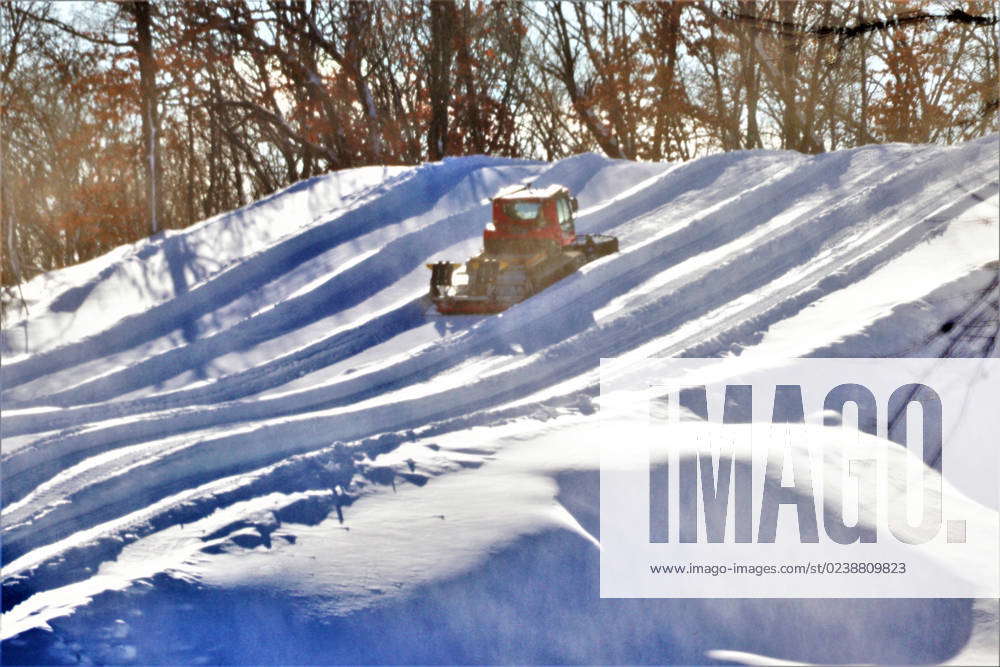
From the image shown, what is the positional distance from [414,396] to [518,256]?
9.01 feet

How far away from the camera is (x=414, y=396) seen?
7.34m

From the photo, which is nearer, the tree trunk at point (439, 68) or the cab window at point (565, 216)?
the cab window at point (565, 216)

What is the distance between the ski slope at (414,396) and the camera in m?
4.30

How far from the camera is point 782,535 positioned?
4.71 m

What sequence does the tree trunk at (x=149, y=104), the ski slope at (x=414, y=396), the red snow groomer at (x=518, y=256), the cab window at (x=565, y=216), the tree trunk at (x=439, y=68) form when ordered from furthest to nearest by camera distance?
the tree trunk at (x=439, y=68) → the tree trunk at (x=149, y=104) → the cab window at (x=565, y=216) → the red snow groomer at (x=518, y=256) → the ski slope at (x=414, y=396)

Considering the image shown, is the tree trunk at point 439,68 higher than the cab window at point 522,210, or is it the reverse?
the tree trunk at point 439,68

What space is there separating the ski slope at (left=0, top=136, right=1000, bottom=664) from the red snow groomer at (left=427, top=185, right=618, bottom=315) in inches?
8.5

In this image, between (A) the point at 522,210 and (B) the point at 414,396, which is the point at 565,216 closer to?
(A) the point at 522,210

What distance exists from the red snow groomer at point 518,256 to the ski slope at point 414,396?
217mm

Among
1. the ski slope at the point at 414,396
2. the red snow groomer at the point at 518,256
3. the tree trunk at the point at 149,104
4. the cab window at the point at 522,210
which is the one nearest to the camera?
the ski slope at the point at 414,396

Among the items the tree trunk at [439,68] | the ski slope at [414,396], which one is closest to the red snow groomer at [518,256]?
the ski slope at [414,396]

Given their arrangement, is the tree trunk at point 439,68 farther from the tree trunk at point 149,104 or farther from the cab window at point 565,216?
the cab window at point 565,216

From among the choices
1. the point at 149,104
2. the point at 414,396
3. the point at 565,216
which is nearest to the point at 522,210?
the point at 565,216

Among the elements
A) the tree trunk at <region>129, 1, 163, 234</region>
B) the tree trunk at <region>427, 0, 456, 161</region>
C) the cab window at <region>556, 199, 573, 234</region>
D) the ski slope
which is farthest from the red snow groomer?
the tree trunk at <region>427, 0, 456, 161</region>
